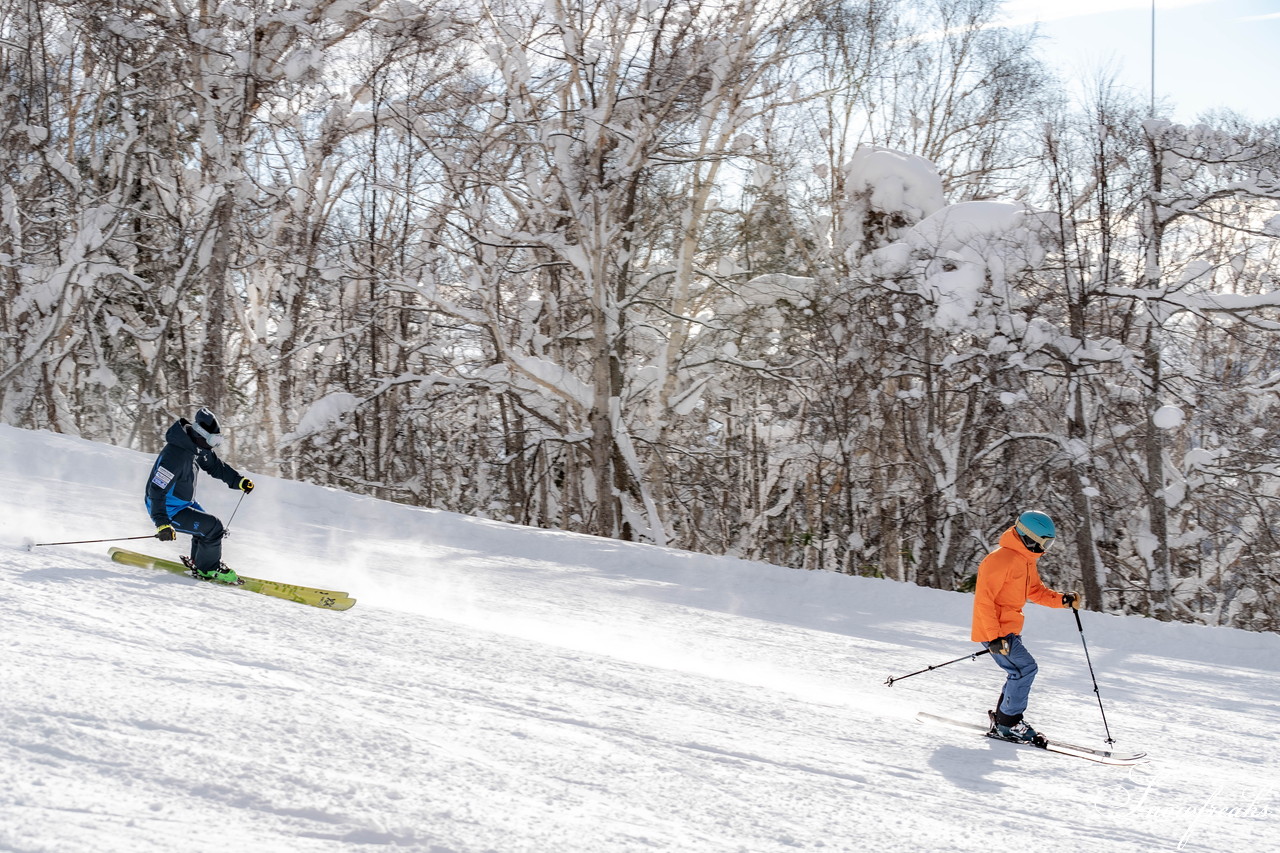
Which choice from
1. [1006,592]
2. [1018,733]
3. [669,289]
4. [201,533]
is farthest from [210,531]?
[669,289]

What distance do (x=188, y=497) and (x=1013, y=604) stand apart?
17.5 feet

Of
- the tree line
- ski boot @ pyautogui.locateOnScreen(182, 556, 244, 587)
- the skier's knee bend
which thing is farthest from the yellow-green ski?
the tree line

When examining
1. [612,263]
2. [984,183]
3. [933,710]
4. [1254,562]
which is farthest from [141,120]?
[1254,562]

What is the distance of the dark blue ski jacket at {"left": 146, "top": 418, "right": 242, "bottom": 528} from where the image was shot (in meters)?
6.84

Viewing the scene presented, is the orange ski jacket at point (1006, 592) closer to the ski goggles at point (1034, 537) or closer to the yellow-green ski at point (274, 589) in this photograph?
the ski goggles at point (1034, 537)

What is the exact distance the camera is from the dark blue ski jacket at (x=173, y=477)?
6844mm

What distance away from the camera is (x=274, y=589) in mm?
6762

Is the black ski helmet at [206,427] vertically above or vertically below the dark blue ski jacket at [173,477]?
above

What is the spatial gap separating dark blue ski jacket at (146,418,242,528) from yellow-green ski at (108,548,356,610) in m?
0.30

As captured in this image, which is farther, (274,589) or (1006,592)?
(274,589)

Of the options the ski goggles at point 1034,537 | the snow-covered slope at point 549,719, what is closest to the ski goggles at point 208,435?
the snow-covered slope at point 549,719

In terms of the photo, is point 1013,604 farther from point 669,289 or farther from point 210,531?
point 669,289

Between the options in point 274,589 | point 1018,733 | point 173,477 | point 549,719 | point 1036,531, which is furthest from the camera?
point 173,477

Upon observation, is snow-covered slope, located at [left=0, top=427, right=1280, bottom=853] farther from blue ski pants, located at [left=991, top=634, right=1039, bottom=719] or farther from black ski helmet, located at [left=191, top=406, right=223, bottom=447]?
black ski helmet, located at [left=191, top=406, right=223, bottom=447]
